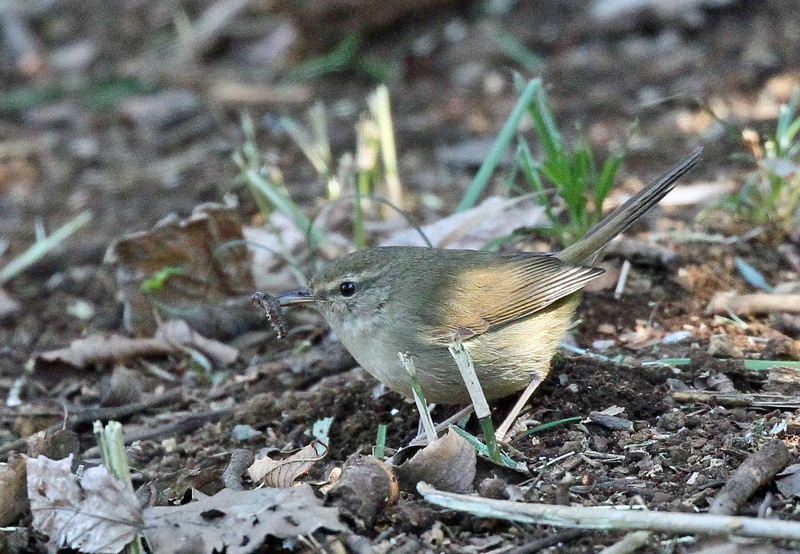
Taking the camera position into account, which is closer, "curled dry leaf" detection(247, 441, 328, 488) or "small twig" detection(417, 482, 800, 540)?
"small twig" detection(417, 482, 800, 540)

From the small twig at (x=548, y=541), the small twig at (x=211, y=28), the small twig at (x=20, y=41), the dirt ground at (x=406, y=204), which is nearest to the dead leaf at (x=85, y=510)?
the dirt ground at (x=406, y=204)

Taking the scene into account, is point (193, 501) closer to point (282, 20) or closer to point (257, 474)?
point (257, 474)

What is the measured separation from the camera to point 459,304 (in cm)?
453

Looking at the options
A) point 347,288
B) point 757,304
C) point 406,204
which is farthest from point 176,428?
point 757,304

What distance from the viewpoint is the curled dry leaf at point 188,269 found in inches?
231

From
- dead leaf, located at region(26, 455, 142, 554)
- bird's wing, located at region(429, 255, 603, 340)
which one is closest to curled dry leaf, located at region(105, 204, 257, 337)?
bird's wing, located at region(429, 255, 603, 340)

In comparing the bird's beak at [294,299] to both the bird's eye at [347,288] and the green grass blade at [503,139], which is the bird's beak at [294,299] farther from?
the green grass blade at [503,139]

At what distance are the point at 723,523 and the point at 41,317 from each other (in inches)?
196

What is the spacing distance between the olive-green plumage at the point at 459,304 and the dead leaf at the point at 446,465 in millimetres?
651

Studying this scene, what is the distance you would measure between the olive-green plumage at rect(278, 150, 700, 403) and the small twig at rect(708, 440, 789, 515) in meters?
1.19

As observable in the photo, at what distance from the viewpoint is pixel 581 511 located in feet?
10.2

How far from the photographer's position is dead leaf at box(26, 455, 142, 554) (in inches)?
125

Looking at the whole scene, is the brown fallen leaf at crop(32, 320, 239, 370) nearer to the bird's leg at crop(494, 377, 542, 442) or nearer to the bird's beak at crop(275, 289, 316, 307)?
the bird's beak at crop(275, 289, 316, 307)

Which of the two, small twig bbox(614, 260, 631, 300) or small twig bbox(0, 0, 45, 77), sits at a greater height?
small twig bbox(0, 0, 45, 77)
